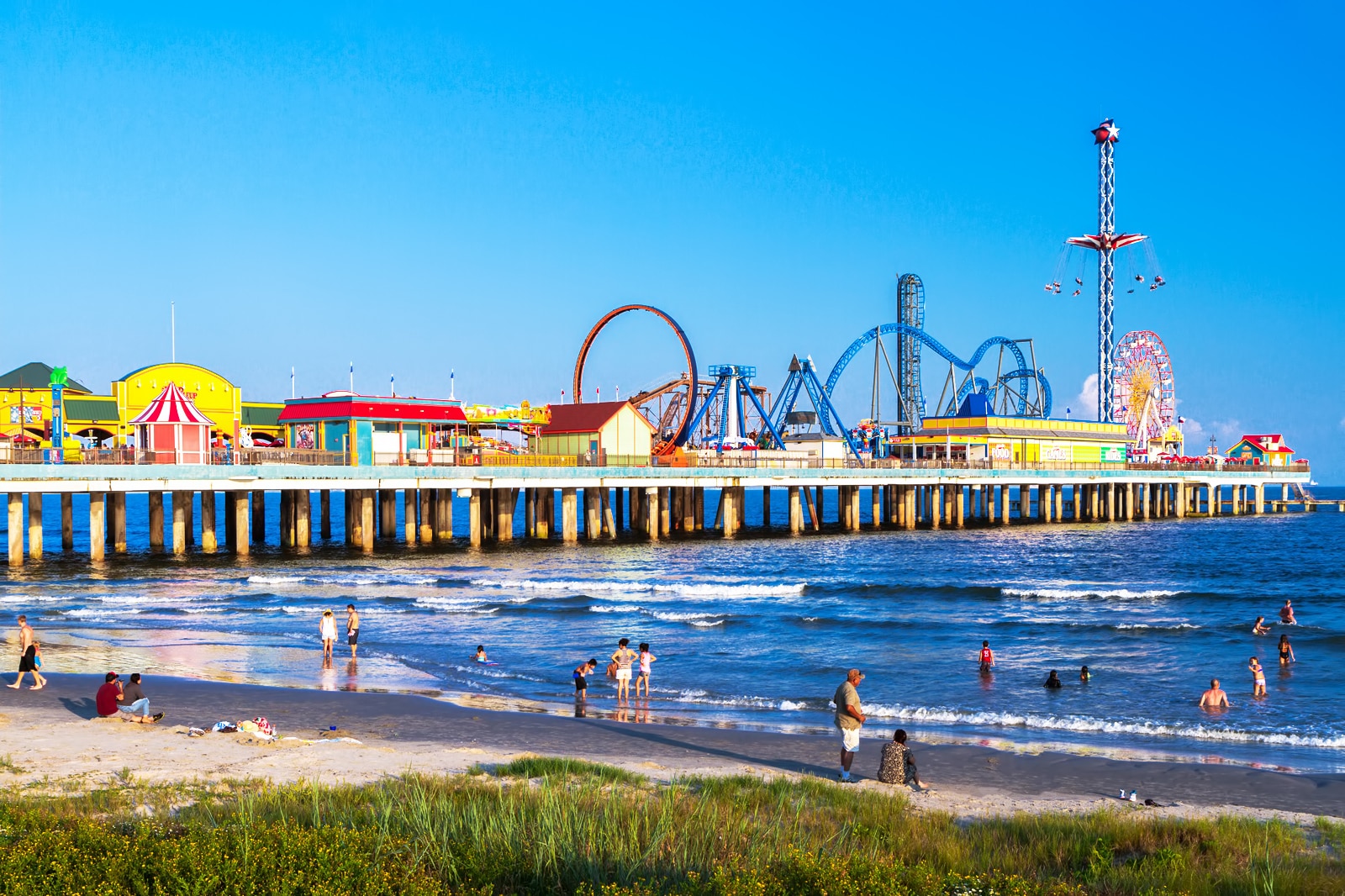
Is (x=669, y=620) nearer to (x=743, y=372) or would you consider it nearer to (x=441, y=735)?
(x=441, y=735)

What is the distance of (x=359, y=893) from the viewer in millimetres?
7527

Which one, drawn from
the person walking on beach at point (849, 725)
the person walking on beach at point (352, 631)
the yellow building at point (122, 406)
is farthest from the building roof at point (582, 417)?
the person walking on beach at point (849, 725)

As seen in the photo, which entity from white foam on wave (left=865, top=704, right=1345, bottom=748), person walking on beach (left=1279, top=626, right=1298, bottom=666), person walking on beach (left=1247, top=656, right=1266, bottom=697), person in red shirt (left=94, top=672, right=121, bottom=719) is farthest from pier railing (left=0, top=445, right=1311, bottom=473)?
person walking on beach (left=1247, top=656, right=1266, bottom=697)

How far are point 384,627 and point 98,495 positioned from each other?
18981 mm

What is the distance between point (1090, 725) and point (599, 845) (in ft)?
42.4

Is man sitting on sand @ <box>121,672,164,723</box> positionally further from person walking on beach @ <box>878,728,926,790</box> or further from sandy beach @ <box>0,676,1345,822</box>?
A: person walking on beach @ <box>878,728,926,790</box>

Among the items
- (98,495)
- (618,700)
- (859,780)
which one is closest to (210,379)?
(98,495)

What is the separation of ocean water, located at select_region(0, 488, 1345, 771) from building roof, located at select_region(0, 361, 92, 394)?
26.0 metres

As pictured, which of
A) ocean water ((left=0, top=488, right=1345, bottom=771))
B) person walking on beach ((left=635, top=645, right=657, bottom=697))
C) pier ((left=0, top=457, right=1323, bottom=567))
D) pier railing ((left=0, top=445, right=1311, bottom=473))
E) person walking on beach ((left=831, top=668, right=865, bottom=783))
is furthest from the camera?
pier railing ((left=0, top=445, right=1311, bottom=473))

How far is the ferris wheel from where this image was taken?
335 ft

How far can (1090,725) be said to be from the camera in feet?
63.2

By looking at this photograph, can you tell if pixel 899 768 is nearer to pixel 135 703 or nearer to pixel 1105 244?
pixel 135 703

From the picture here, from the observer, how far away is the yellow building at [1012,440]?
3282 inches

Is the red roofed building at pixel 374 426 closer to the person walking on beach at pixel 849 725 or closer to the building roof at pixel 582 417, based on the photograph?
the building roof at pixel 582 417
